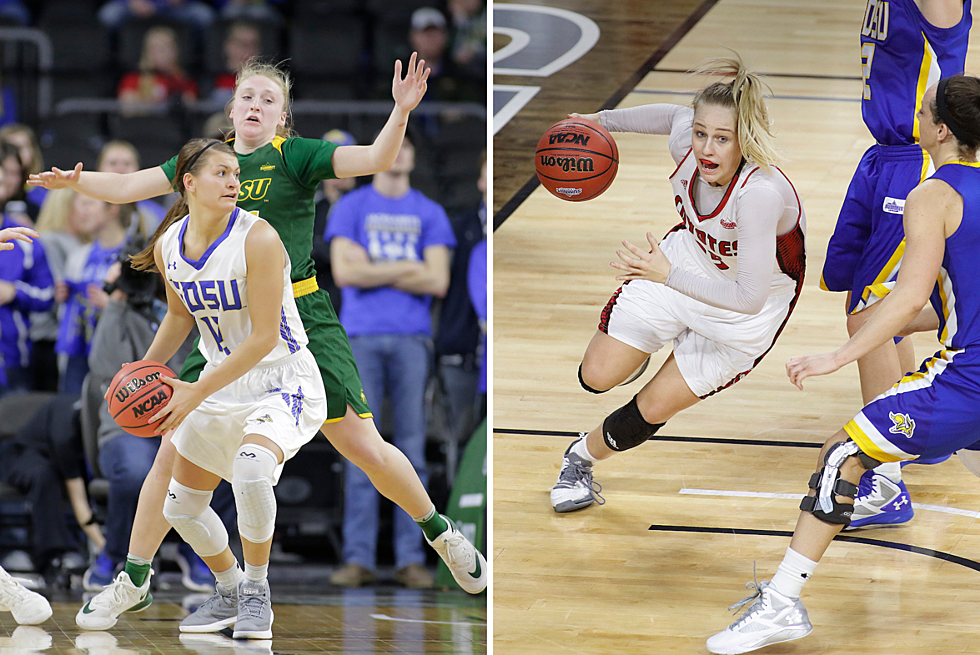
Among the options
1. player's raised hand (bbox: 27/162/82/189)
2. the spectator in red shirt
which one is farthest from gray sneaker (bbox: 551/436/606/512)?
the spectator in red shirt

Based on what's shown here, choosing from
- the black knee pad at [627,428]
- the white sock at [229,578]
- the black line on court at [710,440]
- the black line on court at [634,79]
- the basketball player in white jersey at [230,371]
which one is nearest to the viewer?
the basketball player in white jersey at [230,371]

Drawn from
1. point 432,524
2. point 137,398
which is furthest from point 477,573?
point 137,398

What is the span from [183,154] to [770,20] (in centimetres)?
1018

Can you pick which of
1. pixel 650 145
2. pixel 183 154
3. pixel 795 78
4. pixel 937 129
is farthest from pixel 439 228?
pixel 795 78

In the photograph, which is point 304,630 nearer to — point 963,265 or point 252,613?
point 252,613

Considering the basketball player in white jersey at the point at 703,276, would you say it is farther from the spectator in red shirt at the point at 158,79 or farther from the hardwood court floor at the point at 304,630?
the spectator in red shirt at the point at 158,79

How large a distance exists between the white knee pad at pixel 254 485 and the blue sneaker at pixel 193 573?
49.6 inches

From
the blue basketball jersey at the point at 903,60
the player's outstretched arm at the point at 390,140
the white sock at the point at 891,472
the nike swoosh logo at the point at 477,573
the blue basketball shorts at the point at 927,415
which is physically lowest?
the nike swoosh logo at the point at 477,573

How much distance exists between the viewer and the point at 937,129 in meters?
3.06

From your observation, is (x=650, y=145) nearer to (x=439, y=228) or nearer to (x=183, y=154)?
(x=439, y=228)

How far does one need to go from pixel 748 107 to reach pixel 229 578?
6.90ft

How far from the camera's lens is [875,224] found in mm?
3807

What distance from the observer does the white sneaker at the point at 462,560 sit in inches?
141

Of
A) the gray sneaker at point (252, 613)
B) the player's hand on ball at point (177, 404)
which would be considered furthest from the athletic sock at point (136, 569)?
the player's hand on ball at point (177, 404)
